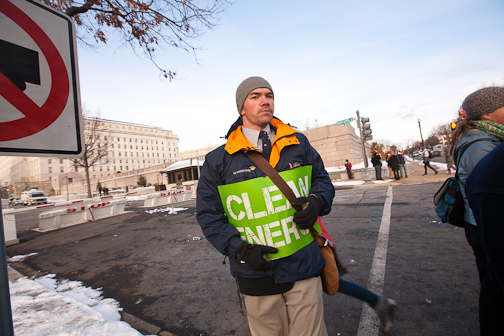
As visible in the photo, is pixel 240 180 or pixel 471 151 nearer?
pixel 240 180

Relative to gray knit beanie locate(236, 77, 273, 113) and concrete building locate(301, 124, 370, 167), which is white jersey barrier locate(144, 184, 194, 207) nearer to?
gray knit beanie locate(236, 77, 273, 113)

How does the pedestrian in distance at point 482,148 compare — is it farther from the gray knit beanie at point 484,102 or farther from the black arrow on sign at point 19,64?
the black arrow on sign at point 19,64

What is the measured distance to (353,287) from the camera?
7.13ft

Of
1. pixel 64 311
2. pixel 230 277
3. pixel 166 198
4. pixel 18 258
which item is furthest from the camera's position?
pixel 166 198

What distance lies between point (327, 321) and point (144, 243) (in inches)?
205

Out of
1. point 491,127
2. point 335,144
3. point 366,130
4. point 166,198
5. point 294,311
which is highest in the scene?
point 335,144

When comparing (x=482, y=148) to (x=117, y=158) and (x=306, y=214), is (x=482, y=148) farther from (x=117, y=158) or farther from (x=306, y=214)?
(x=117, y=158)

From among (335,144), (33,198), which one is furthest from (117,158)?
(335,144)

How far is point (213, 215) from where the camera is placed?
1836 millimetres

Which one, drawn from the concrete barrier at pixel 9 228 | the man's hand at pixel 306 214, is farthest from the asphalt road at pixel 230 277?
the man's hand at pixel 306 214

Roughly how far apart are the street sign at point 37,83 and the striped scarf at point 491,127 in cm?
306

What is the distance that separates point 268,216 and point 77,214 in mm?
12726

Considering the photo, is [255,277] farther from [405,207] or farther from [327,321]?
[405,207]

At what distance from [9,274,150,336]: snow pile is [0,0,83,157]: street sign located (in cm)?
213
